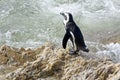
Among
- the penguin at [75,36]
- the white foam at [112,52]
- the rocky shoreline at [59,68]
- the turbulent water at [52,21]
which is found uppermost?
the penguin at [75,36]

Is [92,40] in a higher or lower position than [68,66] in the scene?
lower

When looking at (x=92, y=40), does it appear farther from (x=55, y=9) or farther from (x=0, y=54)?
(x=0, y=54)

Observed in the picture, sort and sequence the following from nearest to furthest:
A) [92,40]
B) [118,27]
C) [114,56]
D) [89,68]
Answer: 1. [89,68]
2. [114,56]
3. [92,40]
4. [118,27]

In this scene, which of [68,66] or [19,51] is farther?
[19,51]

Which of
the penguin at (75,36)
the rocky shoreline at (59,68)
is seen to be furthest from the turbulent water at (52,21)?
the rocky shoreline at (59,68)

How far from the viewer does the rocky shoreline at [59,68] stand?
5539 mm

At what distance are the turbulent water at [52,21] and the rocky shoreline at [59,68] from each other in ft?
10.3

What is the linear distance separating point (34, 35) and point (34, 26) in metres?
0.74

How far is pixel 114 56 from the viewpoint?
905 centimetres

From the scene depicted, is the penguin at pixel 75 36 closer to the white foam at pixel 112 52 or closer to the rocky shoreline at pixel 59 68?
the rocky shoreline at pixel 59 68

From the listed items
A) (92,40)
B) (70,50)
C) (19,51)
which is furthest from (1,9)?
(70,50)

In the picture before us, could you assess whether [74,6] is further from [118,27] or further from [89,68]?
[89,68]

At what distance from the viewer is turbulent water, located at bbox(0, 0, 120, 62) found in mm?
10914

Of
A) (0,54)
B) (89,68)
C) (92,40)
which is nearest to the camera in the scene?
(89,68)
